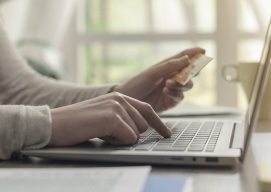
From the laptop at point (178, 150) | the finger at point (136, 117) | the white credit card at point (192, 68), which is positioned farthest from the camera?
the white credit card at point (192, 68)

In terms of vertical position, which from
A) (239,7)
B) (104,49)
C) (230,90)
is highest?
(239,7)

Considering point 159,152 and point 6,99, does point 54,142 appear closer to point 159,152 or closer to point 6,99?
point 159,152

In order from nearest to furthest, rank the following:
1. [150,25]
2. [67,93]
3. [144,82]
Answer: [144,82]
[67,93]
[150,25]

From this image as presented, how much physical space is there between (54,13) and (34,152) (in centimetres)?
159

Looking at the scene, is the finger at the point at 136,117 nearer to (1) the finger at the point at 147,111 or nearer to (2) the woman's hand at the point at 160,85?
(1) the finger at the point at 147,111

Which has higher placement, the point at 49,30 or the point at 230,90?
the point at 49,30

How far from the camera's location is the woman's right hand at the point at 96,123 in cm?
76

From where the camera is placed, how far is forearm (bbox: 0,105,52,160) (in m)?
0.76

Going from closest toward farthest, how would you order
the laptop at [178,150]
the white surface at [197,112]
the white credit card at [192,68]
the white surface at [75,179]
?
1. the white surface at [75,179]
2. the laptop at [178,150]
3. the white credit card at [192,68]
4. the white surface at [197,112]

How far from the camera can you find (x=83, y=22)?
2492 millimetres

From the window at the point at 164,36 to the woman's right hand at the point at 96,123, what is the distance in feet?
5.26

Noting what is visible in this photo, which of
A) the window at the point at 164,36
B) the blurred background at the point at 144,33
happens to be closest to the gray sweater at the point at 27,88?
the blurred background at the point at 144,33

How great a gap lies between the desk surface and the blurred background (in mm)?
1532

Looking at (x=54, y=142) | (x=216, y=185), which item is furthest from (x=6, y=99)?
(x=216, y=185)
